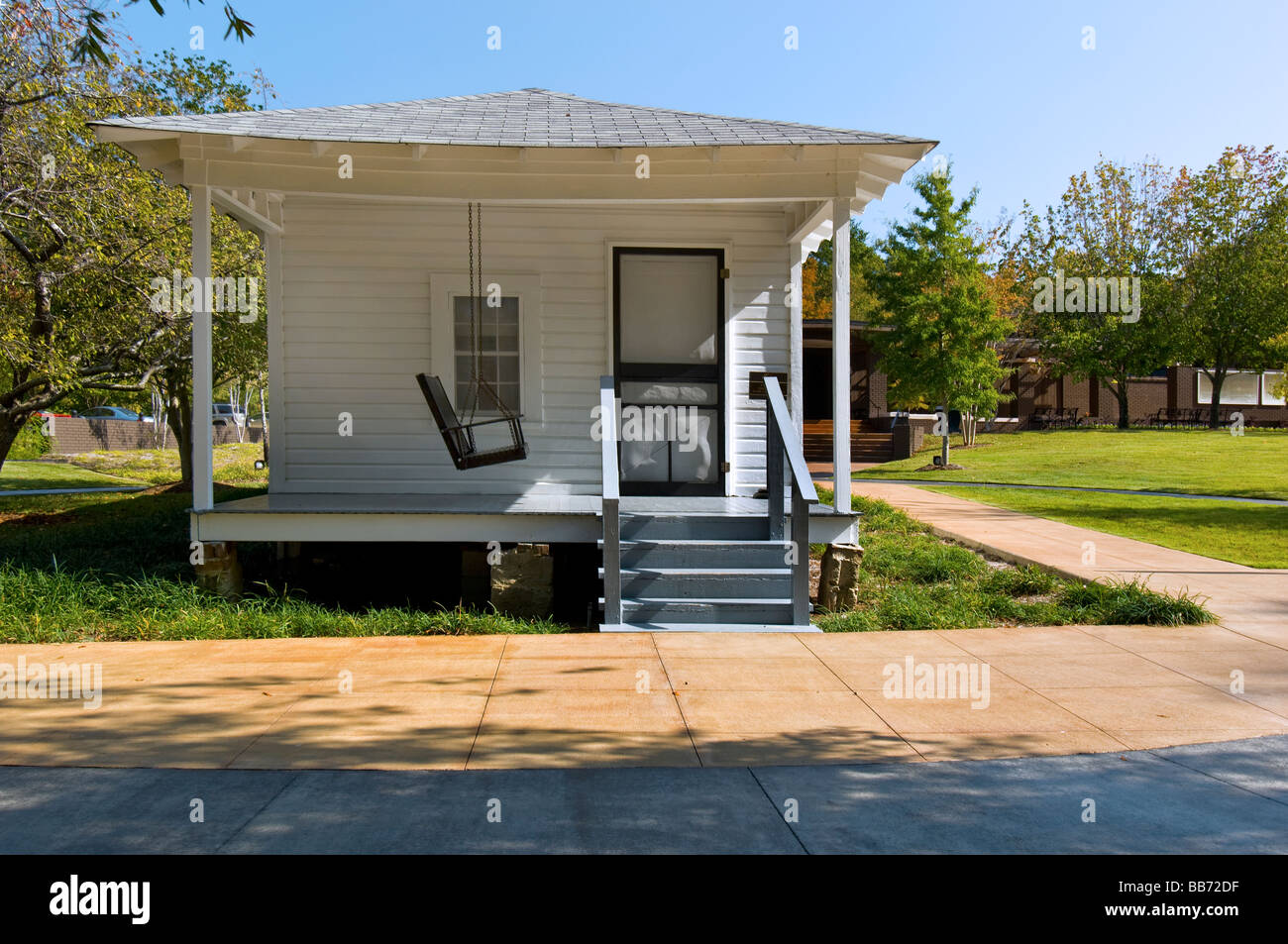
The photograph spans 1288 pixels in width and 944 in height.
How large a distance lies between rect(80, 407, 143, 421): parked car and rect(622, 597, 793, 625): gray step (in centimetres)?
3234

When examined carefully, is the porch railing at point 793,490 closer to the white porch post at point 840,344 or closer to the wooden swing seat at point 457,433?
the white porch post at point 840,344

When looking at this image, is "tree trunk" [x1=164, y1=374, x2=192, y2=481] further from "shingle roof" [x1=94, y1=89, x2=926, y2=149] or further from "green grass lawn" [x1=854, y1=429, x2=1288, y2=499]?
→ "green grass lawn" [x1=854, y1=429, x2=1288, y2=499]

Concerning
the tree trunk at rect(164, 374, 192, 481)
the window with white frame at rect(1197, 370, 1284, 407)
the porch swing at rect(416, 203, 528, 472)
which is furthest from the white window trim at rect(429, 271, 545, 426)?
the window with white frame at rect(1197, 370, 1284, 407)

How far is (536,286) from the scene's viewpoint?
9.50 meters

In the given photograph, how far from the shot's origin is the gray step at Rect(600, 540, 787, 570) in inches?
292

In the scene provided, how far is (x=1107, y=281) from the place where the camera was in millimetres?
32375

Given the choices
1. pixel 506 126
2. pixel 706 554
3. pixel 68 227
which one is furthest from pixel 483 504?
pixel 68 227

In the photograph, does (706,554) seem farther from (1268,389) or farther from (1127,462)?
(1268,389)

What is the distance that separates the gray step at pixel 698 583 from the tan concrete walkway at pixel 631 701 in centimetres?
50

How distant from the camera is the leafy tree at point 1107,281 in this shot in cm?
3234

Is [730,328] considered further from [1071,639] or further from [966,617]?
[1071,639]

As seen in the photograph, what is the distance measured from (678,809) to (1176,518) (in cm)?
1177

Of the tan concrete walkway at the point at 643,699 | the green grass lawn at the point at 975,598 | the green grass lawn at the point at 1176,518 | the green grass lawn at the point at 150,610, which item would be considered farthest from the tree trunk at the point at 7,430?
the green grass lawn at the point at 1176,518
